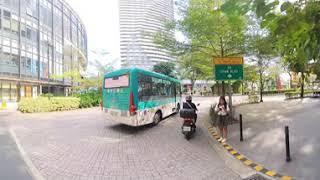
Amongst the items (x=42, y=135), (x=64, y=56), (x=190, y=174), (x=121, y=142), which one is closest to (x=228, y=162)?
(x=190, y=174)

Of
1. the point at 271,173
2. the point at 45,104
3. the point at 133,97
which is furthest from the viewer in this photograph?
the point at 45,104

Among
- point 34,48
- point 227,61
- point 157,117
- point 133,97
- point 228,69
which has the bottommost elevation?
point 157,117

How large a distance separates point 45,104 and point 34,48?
19.8 m

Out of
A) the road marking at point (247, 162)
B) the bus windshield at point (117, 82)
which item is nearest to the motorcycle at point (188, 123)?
the road marking at point (247, 162)

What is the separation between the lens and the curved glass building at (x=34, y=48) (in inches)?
1129

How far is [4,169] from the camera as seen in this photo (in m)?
5.07

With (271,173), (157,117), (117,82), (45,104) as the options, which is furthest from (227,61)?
(45,104)

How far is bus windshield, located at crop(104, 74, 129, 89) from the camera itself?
916cm

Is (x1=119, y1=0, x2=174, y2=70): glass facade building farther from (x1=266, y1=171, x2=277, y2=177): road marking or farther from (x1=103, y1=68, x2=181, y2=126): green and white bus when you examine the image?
A: (x1=266, y1=171, x2=277, y2=177): road marking

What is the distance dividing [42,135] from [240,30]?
9.91 m

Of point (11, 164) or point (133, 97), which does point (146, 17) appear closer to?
point (133, 97)

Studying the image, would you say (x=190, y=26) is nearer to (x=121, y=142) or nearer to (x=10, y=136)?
(x=121, y=142)

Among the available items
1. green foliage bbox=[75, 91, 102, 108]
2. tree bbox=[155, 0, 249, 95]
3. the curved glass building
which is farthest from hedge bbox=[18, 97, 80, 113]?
the curved glass building

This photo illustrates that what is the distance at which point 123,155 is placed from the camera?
20.1 feet
